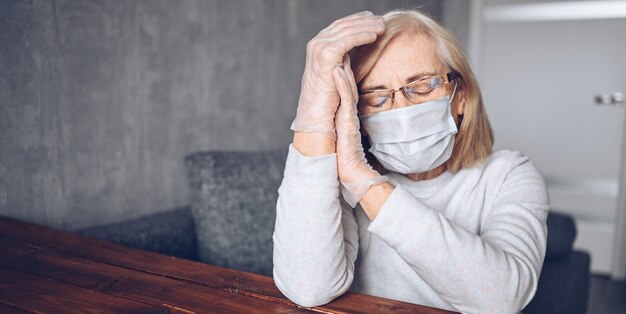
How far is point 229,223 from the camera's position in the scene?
5.33 feet

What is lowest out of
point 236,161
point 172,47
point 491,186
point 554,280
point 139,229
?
point 554,280

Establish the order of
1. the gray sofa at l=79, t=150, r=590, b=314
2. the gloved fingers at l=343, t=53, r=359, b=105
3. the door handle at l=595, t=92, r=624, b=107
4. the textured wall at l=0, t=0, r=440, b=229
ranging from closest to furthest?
the gloved fingers at l=343, t=53, r=359, b=105, the textured wall at l=0, t=0, r=440, b=229, the gray sofa at l=79, t=150, r=590, b=314, the door handle at l=595, t=92, r=624, b=107

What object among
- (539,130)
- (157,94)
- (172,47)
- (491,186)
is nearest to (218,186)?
(157,94)

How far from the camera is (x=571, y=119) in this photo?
3.23 metres

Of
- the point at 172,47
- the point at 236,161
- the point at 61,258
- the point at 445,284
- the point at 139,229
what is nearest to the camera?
the point at 445,284

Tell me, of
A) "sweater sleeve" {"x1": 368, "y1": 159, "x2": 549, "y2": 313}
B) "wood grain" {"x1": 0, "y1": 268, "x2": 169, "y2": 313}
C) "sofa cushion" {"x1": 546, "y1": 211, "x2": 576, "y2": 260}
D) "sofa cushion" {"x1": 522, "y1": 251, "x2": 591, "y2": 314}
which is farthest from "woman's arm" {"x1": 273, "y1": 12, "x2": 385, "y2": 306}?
"sofa cushion" {"x1": 546, "y1": 211, "x2": 576, "y2": 260}

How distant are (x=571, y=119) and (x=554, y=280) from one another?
1800 mm

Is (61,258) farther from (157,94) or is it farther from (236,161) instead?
(157,94)

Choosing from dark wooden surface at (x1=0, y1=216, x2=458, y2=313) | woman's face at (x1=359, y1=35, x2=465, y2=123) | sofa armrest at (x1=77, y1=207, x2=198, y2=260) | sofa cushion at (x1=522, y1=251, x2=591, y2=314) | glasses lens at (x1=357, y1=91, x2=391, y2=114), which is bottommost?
sofa cushion at (x1=522, y1=251, x2=591, y2=314)

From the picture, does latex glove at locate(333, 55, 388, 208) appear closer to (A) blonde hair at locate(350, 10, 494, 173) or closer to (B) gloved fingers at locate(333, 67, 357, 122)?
(B) gloved fingers at locate(333, 67, 357, 122)

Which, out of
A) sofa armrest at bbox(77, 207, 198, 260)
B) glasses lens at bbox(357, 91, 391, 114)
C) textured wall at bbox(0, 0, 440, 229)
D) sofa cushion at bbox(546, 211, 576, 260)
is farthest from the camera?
sofa cushion at bbox(546, 211, 576, 260)

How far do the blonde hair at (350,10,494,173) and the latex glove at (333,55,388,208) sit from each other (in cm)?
10

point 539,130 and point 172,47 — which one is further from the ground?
point 172,47

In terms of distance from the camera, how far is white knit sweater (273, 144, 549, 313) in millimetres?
827
